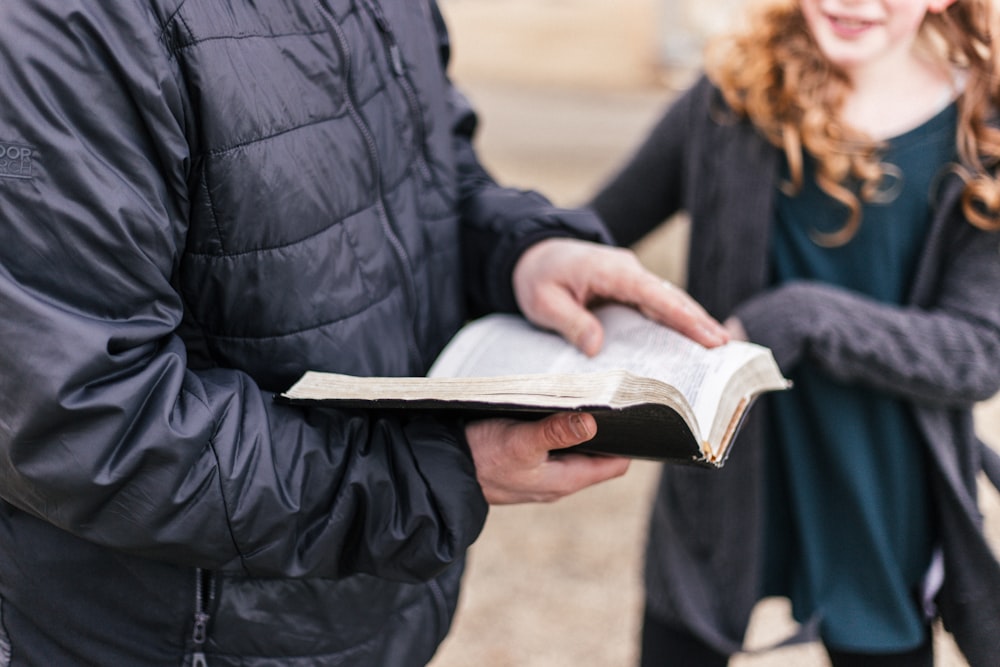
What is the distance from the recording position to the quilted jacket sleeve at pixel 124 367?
34.6 inches

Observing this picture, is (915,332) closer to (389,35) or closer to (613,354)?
(613,354)

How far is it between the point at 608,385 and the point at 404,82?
0.50 m

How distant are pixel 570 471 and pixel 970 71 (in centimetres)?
94

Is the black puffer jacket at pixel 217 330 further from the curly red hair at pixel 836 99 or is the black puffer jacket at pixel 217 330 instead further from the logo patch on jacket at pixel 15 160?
the curly red hair at pixel 836 99

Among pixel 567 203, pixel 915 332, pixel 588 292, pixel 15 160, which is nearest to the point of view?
pixel 15 160

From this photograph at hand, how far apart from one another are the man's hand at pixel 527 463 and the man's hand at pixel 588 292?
0.19 meters

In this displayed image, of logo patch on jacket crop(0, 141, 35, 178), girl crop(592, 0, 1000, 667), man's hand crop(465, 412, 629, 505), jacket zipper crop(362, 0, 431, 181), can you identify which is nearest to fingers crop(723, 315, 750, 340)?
girl crop(592, 0, 1000, 667)

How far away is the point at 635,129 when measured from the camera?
6340 millimetres

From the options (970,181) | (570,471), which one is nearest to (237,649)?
(570,471)

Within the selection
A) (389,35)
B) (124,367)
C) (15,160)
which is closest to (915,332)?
(389,35)

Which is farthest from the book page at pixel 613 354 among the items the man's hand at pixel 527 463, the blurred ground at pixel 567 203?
the blurred ground at pixel 567 203

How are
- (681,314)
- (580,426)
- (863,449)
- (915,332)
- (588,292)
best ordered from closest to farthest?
(580,426)
(681,314)
(588,292)
(915,332)
(863,449)

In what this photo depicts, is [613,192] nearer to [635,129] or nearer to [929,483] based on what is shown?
[929,483]

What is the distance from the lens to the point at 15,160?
873 millimetres
